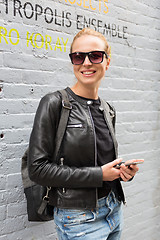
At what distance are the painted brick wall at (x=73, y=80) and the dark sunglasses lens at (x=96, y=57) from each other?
603 mm

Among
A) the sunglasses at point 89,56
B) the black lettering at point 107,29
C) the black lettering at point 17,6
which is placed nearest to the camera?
the sunglasses at point 89,56

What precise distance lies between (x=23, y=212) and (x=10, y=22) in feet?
4.42

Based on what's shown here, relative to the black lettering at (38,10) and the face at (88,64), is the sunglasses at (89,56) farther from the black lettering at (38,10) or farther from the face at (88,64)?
the black lettering at (38,10)

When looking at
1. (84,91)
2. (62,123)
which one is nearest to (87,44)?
(84,91)

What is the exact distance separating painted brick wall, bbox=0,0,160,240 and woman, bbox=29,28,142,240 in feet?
1.62

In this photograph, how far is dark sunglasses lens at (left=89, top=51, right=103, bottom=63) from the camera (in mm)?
1477

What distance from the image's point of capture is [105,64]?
1.58 m

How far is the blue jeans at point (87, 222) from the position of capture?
1417 mm

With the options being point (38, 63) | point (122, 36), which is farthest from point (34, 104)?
point (122, 36)

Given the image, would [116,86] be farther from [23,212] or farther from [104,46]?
[23,212]

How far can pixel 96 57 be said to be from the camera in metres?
1.49

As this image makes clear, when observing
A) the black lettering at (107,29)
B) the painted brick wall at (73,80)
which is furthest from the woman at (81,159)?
the black lettering at (107,29)

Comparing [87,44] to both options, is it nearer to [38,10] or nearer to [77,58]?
[77,58]

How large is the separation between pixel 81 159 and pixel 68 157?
76 millimetres
